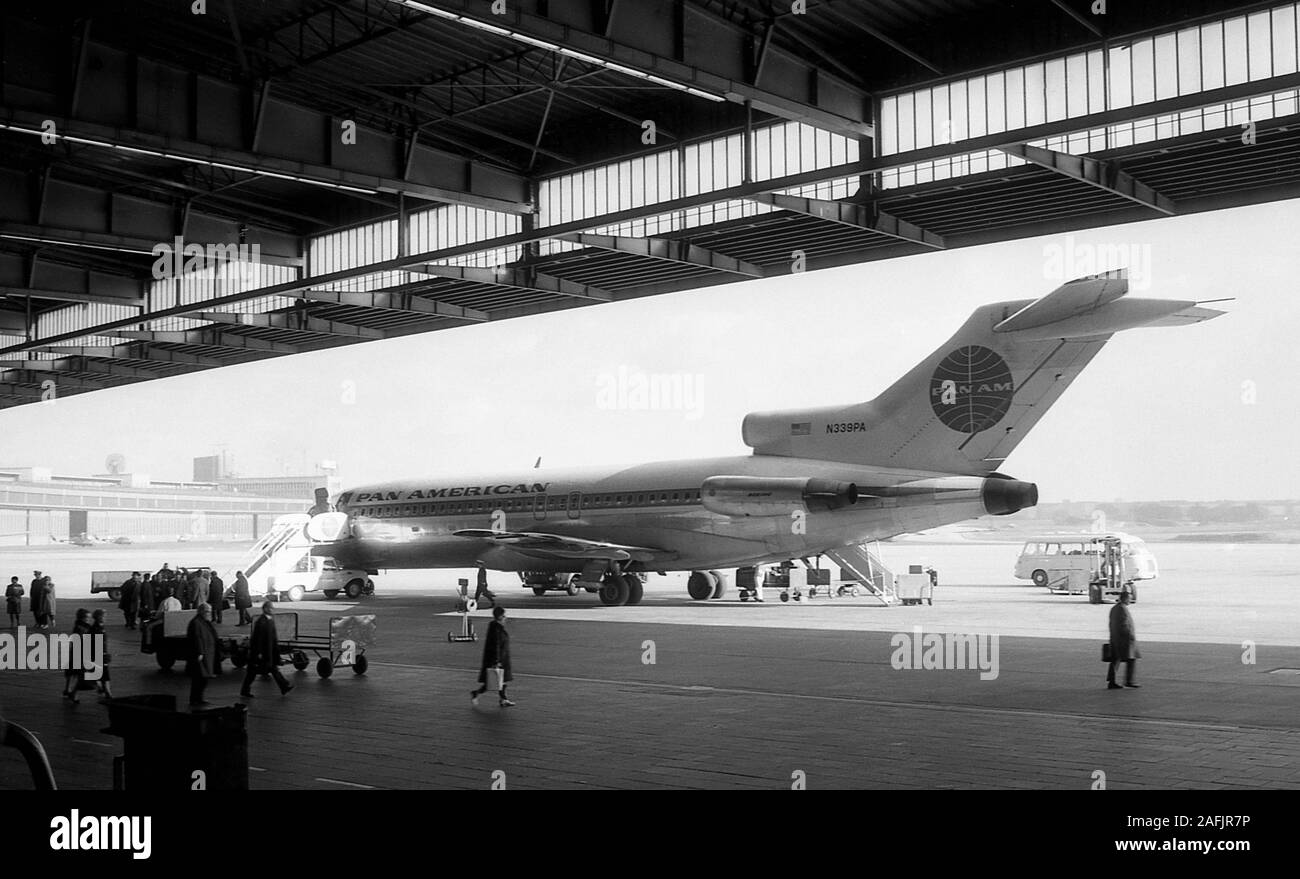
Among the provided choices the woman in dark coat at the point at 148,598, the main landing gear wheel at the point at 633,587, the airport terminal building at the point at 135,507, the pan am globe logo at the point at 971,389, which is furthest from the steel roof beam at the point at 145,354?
the airport terminal building at the point at 135,507

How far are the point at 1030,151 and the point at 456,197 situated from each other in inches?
531

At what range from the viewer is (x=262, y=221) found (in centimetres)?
3622

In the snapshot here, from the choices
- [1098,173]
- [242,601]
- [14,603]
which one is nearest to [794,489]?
[1098,173]

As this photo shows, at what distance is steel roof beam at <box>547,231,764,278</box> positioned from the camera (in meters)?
30.1

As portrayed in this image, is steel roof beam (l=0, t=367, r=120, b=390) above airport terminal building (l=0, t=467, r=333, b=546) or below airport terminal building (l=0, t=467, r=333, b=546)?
above

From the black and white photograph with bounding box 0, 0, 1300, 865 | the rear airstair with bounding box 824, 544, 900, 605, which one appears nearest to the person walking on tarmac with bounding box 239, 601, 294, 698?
the black and white photograph with bounding box 0, 0, 1300, 865

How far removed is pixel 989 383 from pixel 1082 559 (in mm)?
15627

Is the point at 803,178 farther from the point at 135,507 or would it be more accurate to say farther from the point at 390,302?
the point at 135,507

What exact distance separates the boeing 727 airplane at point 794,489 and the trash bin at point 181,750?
2007 centimetres

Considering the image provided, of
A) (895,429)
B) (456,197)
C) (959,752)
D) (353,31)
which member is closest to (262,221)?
(456,197)

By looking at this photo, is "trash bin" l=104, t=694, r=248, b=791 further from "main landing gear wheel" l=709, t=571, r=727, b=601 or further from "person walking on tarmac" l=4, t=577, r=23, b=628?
"main landing gear wheel" l=709, t=571, r=727, b=601

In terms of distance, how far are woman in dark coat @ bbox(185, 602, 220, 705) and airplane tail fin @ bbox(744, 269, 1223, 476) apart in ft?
55.9

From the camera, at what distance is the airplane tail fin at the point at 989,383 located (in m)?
24.0

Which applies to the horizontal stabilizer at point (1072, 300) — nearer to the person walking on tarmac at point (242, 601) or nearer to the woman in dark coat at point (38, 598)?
the person walking on tarmac at point (242, 601)
